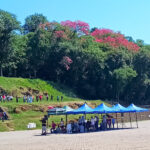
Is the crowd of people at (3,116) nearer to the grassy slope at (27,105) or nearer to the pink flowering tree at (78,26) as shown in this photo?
the grassy slope at (27,105)

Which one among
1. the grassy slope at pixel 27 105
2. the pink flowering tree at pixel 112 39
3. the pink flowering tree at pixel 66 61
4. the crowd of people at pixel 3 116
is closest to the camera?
the grassy slope at pixel 27 105

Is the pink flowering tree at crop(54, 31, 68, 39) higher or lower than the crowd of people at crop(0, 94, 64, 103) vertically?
higher

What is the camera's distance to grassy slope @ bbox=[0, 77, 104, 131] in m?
31.5

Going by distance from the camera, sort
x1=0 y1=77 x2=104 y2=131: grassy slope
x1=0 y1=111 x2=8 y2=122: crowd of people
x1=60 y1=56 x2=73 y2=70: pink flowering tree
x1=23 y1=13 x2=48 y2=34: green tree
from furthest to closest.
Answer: x1=23 y1=13 x2=48 y2=34: green tree < x1=60 y1=56 x2=73 y2=70: pink flowering tree < x1=0 y1=111 x2=8 y2=122: crowd of people < x1=0 y1=77 x2=104 y2=131: grassy slope

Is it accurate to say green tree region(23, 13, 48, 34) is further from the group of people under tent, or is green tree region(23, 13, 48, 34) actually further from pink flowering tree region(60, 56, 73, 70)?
the group of people under tent

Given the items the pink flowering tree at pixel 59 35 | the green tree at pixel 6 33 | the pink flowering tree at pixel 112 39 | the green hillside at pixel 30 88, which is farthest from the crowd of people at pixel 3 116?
the pink flowering tree at pixel 112 39

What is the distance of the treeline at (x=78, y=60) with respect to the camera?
5138cm

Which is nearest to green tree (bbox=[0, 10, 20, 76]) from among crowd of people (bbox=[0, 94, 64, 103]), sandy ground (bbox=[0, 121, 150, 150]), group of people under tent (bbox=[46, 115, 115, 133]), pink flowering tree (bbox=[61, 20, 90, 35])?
crowd of people (bbox=[0, 94, 64, 103])

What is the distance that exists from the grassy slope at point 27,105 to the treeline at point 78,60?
407 cm

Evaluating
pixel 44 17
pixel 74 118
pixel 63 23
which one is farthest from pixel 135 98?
pixel 44 17

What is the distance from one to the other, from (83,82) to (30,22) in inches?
1196

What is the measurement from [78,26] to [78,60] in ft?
27.2

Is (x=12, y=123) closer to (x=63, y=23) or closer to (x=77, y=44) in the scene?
(x=77, y=44)

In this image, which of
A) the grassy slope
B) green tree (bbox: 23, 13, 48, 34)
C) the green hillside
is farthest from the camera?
green tree (bbox: 23, 13, 48, 34)
